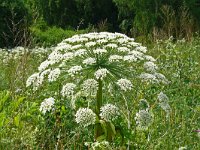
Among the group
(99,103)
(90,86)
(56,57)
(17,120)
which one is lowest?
(17,120)

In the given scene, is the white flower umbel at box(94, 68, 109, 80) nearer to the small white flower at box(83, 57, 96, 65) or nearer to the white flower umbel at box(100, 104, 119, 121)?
the small white flower at box(83, 57, 96, 65)

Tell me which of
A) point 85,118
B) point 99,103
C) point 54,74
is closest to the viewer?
point 85,118

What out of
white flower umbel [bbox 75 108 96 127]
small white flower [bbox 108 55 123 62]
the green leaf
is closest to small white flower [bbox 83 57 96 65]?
small white flower [bbox 108 55 123 62]

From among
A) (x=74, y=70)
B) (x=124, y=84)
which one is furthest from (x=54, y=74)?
(x=124, y=84)

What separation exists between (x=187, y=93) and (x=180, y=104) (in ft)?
2.21

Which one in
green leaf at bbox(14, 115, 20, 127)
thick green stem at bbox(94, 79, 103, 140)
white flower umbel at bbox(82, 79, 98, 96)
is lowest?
green leaf at bbox(14, 115, 20, 127)

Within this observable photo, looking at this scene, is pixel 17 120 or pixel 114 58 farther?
pixel 17 120

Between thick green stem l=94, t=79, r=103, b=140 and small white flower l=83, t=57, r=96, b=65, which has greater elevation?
small white flower l=83, t=57, r=96, b=65

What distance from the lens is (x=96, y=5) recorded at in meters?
27.3

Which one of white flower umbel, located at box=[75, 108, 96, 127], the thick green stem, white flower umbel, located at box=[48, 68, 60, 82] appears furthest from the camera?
the thick green stem

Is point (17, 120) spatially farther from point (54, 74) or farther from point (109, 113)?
point (109, 113)

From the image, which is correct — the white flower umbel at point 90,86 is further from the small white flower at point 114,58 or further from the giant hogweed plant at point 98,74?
the small white flower at point 114,58

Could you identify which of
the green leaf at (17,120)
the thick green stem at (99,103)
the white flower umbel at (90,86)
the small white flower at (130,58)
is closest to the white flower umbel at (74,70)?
the white flower umbel at (90,86)

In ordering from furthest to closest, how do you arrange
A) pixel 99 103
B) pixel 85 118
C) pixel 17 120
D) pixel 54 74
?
pixel 17 120 → pixel 99 103 → pixel 54 74 → pixel 85 118
